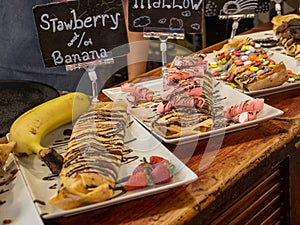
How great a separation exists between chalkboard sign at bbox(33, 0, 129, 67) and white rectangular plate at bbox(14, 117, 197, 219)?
0.23 metres

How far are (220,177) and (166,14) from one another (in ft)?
2.26

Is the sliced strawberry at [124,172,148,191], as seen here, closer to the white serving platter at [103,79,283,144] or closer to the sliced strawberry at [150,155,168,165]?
the sliced strawberry at [150,155,168,165]

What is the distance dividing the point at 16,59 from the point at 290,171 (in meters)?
1.30

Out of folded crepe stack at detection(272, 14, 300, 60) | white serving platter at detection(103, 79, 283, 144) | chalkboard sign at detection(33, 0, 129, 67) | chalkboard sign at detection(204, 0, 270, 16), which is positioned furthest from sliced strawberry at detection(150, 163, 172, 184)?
chalkboard sign at detection(204, 0, 270, 16)

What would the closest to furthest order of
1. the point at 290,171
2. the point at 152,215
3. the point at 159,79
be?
the point at 152,215, the point at 290,171, the point at 159,79

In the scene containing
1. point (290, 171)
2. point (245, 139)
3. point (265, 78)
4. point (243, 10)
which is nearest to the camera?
point (245, 139)

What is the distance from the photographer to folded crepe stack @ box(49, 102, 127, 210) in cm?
102

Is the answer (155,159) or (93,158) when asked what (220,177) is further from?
(93,158)

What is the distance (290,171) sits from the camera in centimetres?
145

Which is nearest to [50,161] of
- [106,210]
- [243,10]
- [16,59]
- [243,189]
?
[106,210]

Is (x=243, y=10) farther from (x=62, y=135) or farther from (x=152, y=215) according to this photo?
(x=152, y=215)

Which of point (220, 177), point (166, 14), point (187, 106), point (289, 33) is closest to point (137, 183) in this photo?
point (220, 177)

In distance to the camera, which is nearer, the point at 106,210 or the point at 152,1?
the point at 106,210

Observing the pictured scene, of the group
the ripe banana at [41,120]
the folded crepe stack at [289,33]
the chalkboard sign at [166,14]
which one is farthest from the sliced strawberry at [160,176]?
the folded crepe stack at [289,33]
